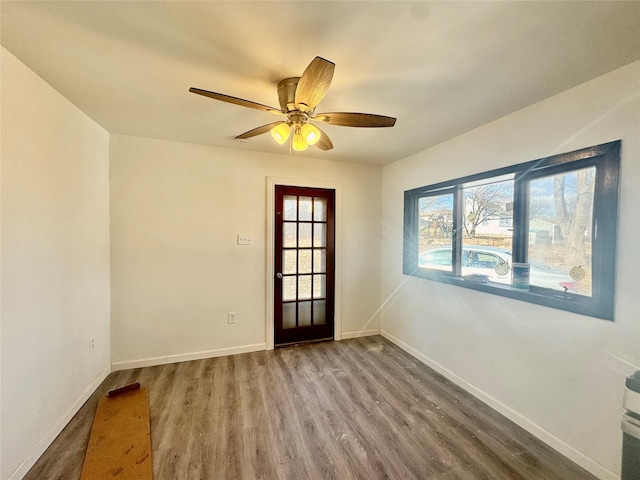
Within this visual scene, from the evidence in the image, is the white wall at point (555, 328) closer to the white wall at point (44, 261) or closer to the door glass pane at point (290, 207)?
the door glass pane at point (290, 207)

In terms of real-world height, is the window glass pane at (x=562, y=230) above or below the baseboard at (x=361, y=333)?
above

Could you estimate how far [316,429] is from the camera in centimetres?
192

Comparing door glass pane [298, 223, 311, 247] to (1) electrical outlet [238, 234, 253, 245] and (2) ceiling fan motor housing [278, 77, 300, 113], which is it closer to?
(1) electrical outlet [238, 234, 253, 245]

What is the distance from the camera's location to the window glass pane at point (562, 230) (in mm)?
1706

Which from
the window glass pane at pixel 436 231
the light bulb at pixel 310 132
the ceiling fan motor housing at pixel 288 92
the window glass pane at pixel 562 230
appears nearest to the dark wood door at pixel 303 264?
the window glass pane at pixel 436 231

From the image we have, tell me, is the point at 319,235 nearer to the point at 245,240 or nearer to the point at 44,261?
the point at 245,240

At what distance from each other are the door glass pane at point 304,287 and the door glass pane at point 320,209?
2.54ft

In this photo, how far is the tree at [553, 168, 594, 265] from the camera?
171cm

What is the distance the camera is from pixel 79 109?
211 centimetres

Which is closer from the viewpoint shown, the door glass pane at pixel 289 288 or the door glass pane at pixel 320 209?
the door glass pane at pixel 289 288

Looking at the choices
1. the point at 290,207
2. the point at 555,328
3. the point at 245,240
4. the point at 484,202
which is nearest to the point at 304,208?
the point at 290,207

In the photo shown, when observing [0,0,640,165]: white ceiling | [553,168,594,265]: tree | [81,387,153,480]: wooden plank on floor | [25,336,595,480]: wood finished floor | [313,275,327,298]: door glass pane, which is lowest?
[25,336,595,480]: wood finished floor

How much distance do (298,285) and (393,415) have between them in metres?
1.76

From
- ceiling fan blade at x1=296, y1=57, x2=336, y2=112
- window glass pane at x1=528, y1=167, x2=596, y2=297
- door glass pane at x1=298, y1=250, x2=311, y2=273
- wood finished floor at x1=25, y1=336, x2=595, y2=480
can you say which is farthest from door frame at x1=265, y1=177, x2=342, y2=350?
window glass pane at x1=528, y1=167, x2=596, y2=297
